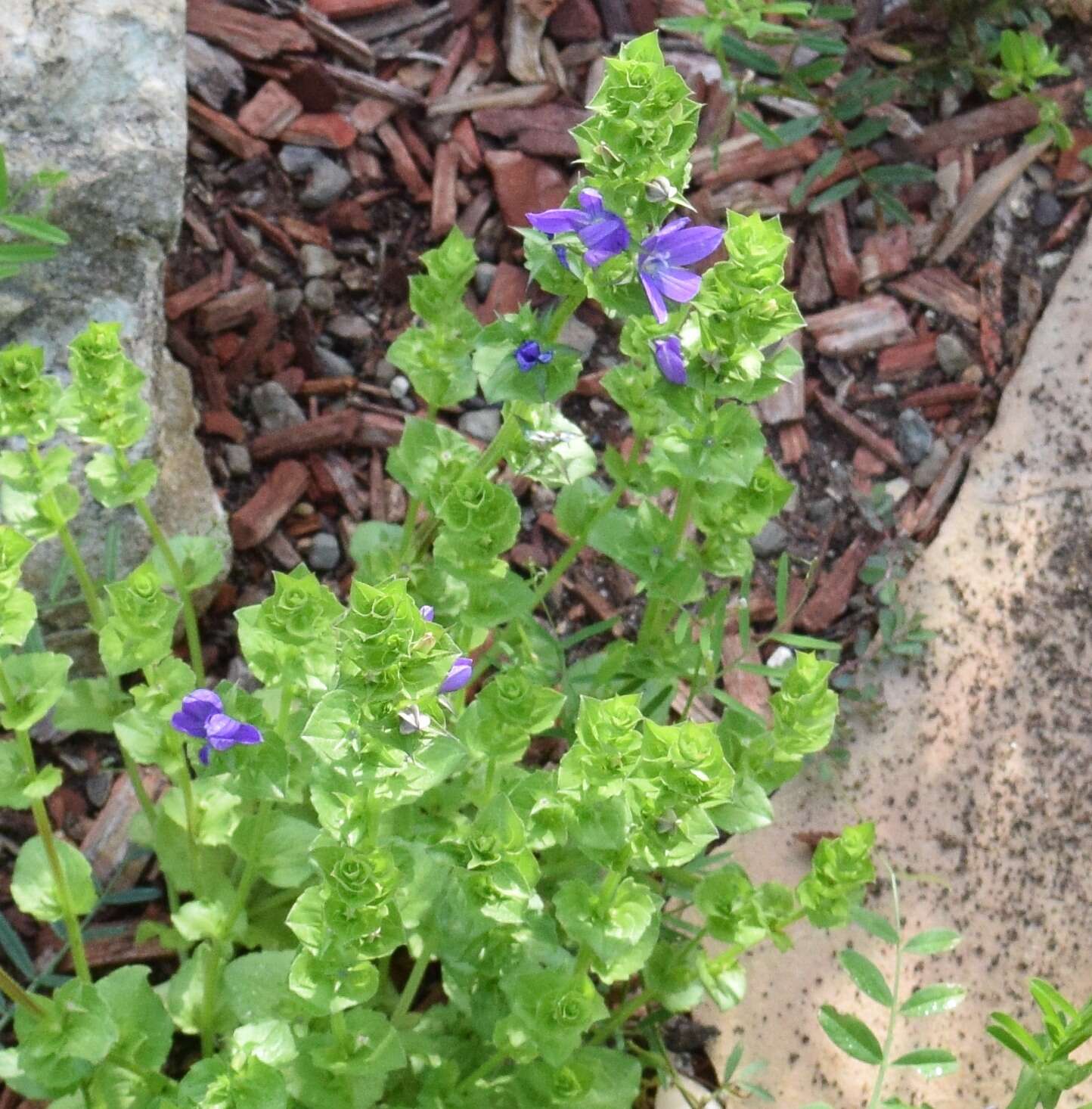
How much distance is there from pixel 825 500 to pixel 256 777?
6.05 feet

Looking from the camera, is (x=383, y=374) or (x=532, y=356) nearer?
(x=532, y=356)

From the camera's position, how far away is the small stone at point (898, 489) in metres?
3.62

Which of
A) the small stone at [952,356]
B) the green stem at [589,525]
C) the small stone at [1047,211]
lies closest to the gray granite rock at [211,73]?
the green stem at [589,525]

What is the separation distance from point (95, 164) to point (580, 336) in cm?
123

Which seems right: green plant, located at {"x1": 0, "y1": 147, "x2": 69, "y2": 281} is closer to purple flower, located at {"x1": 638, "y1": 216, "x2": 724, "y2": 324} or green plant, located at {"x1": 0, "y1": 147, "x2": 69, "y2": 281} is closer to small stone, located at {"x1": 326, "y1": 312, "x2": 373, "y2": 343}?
small stone, located at {"x1": 326, "y1": 312, "x2": 373, "y2": 343}

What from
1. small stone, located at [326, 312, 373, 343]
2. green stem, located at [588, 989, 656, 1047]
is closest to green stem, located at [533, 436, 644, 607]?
green stem, located at [588, 989, 656, 1047]

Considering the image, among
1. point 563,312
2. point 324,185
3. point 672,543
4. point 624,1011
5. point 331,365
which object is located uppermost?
point 563,312

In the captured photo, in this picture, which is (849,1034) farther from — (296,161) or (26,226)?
(296,161)

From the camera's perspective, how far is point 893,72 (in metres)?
3.93

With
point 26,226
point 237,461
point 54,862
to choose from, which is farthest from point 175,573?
point 237,461

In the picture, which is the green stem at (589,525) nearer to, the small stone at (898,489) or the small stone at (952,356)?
the small stone at (898,489)

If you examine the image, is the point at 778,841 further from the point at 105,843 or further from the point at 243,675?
the point at 105,843

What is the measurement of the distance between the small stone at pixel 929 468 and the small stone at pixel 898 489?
0.02 meters

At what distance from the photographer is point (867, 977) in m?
2.46
